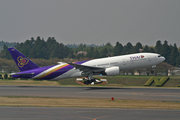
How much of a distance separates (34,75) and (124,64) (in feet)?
56.2

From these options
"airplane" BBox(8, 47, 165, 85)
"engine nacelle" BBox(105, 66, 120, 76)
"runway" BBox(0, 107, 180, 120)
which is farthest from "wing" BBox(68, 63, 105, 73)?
"runway" BBox(0, 107, 180, 120)

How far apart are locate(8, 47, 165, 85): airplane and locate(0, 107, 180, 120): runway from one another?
24023mm

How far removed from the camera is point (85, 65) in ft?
156

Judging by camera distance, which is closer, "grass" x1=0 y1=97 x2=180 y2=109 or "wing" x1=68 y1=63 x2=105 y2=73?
"grass" x1=0 y1=97 x2=180 y2=109

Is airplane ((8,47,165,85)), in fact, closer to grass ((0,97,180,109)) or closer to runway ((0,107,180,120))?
grass ((0,97,180,109))

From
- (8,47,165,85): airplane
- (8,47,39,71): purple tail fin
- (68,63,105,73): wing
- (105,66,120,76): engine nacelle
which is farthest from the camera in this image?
(8,47,39,71): purple tail fin

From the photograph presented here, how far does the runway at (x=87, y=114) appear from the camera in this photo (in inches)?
752

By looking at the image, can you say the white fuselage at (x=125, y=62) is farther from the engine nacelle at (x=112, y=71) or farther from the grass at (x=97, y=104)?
the grass at (x=97, y=104)

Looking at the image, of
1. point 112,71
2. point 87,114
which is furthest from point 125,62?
point 87,114

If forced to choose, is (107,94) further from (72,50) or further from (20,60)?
(72,50)

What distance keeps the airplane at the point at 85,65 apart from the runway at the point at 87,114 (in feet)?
78.8

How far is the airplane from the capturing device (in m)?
47.2

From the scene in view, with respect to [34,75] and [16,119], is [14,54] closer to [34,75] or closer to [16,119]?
[34,75]

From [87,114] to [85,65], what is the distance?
2732 centimetres
